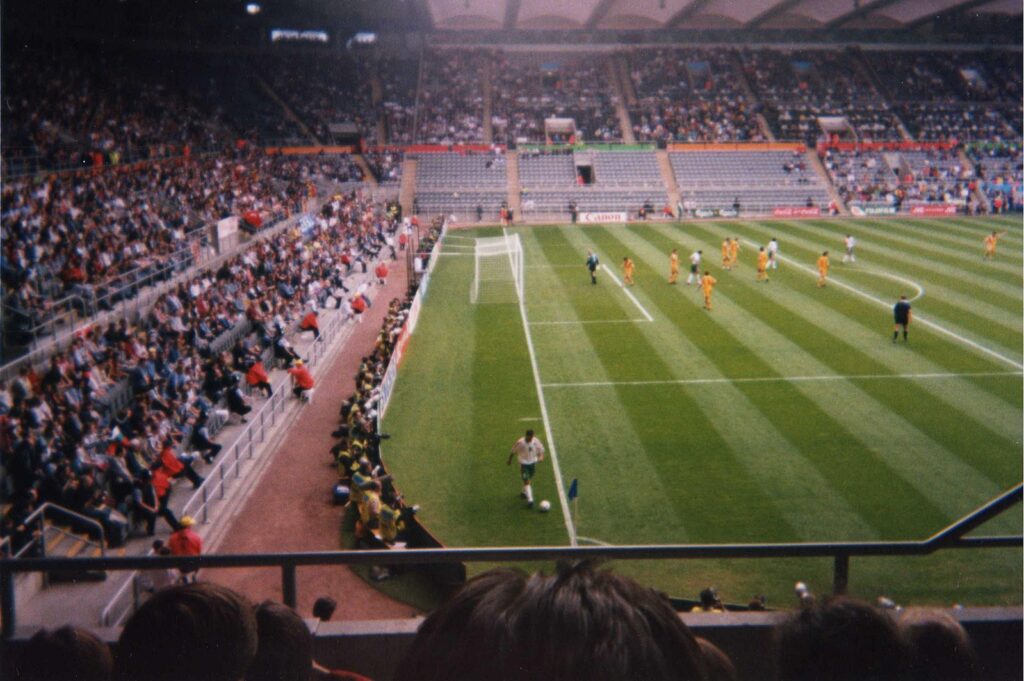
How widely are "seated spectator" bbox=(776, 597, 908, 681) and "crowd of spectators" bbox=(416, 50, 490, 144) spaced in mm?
62148

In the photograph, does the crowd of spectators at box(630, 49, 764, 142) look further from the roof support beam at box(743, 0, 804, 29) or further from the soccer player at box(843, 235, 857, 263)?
the soccer player at box(843, 235, 857, 263)

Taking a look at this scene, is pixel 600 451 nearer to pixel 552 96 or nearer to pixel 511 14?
pixel 511 14

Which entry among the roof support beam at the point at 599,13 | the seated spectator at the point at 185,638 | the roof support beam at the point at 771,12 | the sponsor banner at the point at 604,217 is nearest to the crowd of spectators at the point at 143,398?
the seated spectator at the point at 185,638

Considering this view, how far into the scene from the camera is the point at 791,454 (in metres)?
15.3

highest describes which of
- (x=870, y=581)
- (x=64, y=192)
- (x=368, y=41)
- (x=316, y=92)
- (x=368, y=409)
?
(x=368, y=41)

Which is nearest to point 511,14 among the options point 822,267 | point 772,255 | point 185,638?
point 772,255

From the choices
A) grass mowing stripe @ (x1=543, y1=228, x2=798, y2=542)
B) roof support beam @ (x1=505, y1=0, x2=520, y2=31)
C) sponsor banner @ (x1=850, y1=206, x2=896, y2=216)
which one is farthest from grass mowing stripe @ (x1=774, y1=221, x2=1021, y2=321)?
roof support beam @ (x1=505, y1=0, x2=520, y2=31)

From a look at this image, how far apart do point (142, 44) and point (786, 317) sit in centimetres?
4650

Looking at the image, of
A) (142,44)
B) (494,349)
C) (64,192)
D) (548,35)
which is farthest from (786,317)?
(548,35)

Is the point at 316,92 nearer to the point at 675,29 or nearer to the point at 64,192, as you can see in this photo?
the point at 675,29

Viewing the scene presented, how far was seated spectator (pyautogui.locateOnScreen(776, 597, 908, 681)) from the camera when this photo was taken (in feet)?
6.91

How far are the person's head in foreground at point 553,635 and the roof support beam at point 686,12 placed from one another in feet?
205

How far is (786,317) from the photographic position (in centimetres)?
2578

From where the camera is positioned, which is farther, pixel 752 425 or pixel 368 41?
pixel 368 41
